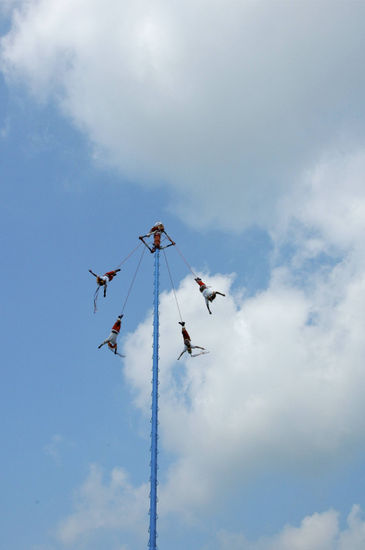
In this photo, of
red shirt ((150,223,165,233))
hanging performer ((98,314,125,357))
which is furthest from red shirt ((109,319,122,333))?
red shirt ((150,223,165,233))

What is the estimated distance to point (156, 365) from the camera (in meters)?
23.5

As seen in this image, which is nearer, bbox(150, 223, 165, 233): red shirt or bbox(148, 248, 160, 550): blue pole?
bbox(148, 248, 160, 550): blue pole

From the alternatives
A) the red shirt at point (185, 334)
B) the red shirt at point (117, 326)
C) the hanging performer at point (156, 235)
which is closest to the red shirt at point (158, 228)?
the hanging performer at point (156, 235)

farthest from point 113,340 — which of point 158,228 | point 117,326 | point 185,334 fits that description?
point 158,228

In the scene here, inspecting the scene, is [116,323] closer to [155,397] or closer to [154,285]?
[154,285]

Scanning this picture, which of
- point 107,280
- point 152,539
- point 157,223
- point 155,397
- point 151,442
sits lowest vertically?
point 152,539

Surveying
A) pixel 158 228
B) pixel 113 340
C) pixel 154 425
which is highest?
pixel 158 228

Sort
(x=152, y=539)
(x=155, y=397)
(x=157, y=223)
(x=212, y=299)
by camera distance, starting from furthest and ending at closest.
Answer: (x=157, y=223)
(x=212, y=299)
(x=155, y=397)
(x=152, y=539)

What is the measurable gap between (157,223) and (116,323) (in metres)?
7.63

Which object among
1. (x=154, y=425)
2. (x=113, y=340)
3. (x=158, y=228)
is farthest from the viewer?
(x=158, y=228)

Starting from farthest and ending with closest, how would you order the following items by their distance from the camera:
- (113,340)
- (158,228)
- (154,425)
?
(158,228) → (113,340) → (154,425)

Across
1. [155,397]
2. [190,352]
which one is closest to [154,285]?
[190,352]

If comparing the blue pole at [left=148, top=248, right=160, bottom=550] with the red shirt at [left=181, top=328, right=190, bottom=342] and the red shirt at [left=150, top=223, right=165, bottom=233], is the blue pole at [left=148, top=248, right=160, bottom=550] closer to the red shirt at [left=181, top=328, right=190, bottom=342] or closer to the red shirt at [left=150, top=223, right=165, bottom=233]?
the red shirt at [left=181, top=328, right=190, bottom=342]

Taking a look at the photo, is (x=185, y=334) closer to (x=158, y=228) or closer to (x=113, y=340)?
(x=113, y=340)
